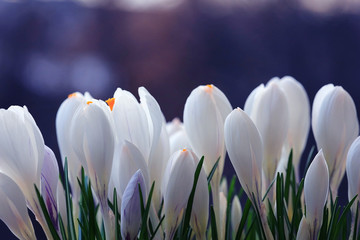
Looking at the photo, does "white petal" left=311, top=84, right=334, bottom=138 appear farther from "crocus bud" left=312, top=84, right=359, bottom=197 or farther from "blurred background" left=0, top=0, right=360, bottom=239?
"blurred background" left=0, top=0, right=360, bottom=239

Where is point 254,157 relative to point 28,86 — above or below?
below

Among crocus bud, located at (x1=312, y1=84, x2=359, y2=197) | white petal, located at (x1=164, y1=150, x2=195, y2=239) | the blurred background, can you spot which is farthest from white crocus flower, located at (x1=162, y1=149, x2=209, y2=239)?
the blurred background

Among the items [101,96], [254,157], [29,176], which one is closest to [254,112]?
[254,157]

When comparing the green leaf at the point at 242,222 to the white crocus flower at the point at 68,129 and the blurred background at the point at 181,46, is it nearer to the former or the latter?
the white crocus flower at the point at 68,129

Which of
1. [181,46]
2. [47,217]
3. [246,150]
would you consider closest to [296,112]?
[246,150]

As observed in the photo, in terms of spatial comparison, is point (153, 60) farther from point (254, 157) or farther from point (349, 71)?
point (254, 157)

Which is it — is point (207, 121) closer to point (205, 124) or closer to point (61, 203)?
point (205, 124)

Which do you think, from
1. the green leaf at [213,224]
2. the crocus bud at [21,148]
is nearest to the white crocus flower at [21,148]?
the crocus bud at [21,148]

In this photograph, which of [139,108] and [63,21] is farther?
[63,21]
